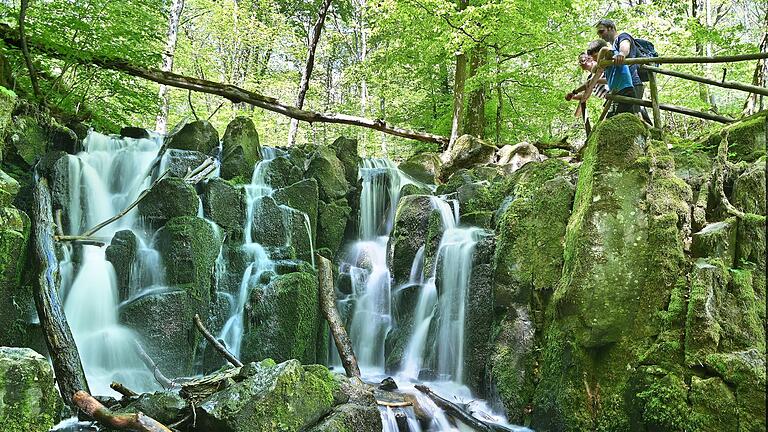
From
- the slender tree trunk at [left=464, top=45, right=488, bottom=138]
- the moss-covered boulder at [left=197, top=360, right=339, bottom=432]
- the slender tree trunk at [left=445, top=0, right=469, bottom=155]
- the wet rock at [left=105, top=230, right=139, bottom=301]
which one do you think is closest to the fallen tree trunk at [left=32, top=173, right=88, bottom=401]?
the wet rock at [left=105, top=230, right=139, bottom=301]

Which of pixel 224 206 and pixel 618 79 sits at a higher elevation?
pixel 618 79

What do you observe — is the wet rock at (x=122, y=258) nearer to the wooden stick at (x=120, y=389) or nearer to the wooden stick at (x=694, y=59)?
the wooden stick at (x=120, y=389)

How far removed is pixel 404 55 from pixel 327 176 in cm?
749

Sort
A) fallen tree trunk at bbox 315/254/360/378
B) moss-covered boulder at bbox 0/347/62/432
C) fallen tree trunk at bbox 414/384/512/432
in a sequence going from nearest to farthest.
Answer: moss-covered boulder at bbox 0/347/62/432 < fallen tree trunk at bbox 414/384/512/432 < fallen tree trunk at bbox 315/254/360/378

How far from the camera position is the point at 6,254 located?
6.17 metres

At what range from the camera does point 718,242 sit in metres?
4.84

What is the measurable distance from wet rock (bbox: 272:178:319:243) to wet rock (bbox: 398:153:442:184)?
11.8 feet

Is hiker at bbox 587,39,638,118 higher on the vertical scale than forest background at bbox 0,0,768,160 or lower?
lower

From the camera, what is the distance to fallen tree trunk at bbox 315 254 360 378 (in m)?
7.31

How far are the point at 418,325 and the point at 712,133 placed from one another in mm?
5253

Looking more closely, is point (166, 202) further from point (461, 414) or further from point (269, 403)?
point (461, 414)

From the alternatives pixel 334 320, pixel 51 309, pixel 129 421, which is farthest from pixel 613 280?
pixel 51 309

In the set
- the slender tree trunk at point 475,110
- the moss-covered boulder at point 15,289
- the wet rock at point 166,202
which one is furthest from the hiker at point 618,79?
the slender tree trunk at point 475,110

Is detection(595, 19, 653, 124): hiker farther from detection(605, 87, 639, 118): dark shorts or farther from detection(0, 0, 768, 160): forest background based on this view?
detection(0, 0, 768, 160): forest background
